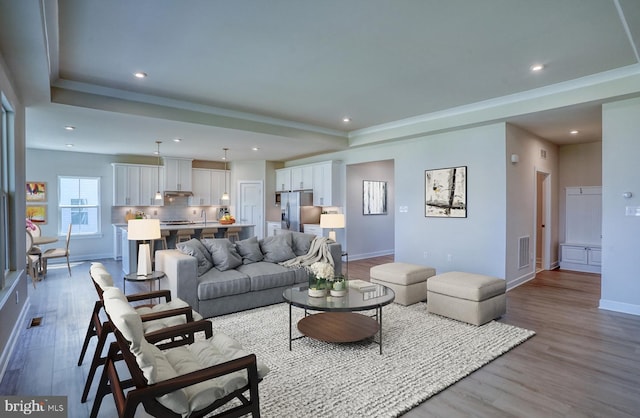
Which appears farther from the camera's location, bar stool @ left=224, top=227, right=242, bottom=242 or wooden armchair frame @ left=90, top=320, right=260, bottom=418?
bar stool @ left=224, top=227, right=242, bottom=242

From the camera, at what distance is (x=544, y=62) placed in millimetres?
3680

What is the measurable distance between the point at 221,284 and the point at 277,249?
1.19 m

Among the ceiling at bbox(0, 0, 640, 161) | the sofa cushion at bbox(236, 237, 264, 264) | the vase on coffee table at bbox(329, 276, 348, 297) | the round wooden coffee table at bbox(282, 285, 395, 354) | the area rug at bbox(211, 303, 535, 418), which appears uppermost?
the ceiling at bbox(0, 0, 640, 161)

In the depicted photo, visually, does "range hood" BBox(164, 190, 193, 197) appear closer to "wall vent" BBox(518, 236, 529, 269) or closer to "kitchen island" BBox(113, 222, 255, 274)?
"kitchen island" BBox(113, 222, 255, 274)

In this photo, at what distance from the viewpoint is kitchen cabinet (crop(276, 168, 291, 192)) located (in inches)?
366

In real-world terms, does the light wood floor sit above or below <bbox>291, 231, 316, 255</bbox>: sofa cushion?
below

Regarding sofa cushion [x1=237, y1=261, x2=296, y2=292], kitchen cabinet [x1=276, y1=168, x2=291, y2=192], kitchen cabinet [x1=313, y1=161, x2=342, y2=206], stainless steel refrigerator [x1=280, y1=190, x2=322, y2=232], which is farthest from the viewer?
kitchen cabinet [x1=276, y1=168, x2=291, y2=192]

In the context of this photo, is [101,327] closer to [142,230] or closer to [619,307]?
[142,230]

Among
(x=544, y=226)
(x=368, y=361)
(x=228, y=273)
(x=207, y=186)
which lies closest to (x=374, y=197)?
(x=544, y=226)

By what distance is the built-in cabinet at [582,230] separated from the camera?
659cm

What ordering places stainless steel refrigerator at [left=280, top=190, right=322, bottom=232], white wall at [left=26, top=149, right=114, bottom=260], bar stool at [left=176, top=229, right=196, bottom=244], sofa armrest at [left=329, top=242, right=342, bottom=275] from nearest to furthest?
sofa armrest at [left=329, top=242, right=342, bottom=275], bar stool at [left=176, top=229, right=196, bottom=244], white wall at [left=26, top=149, right=114, bottom=260], stainless steel refrigerator at [left=280, top=190, right=322, bottom=232]

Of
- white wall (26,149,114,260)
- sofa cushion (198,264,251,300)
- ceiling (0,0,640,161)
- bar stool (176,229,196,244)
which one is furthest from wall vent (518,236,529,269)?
white wall (26,149,114,260)

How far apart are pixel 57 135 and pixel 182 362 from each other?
624 centimetres

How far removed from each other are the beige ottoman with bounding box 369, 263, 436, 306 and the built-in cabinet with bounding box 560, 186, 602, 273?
13.4ft
